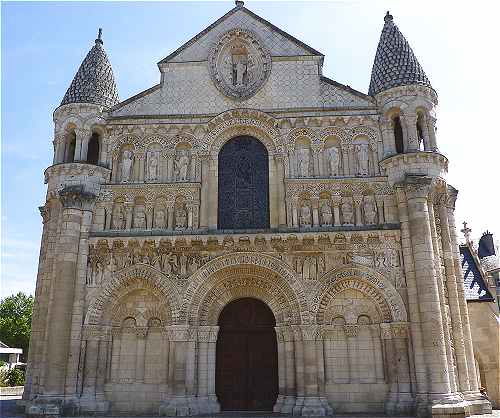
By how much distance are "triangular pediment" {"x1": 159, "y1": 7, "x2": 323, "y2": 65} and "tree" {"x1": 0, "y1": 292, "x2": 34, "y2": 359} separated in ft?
134

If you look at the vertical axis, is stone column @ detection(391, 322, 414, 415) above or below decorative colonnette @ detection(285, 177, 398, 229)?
below

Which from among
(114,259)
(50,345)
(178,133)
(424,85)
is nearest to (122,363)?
(50,345)

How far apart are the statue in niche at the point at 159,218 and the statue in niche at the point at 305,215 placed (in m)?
5.02

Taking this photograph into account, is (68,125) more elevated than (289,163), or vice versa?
(68,125)

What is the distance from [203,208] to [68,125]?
6.27 meters

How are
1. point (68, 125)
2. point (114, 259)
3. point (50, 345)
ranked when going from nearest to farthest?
point (50, 345)
point (114, 259)
point (68, 125)

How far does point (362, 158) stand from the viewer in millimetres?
17391

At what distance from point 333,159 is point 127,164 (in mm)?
7881

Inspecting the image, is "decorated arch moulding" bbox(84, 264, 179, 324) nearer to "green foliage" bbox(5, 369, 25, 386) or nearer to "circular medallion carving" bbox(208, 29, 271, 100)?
"circular medallion carving" bbox(208, 29, 271, 100)

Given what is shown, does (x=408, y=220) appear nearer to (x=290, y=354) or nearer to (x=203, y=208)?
(x=290, y=354)

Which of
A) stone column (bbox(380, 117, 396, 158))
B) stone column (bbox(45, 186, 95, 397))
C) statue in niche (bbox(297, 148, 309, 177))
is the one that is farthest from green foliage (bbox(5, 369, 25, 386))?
stone column (bbox(380, 117, 396, 158))

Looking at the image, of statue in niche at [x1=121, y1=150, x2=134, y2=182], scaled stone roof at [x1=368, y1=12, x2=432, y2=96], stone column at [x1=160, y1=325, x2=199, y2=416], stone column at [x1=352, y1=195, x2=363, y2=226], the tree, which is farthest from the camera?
the tree

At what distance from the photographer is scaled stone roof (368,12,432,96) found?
1745cm

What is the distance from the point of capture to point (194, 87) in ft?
61.6
